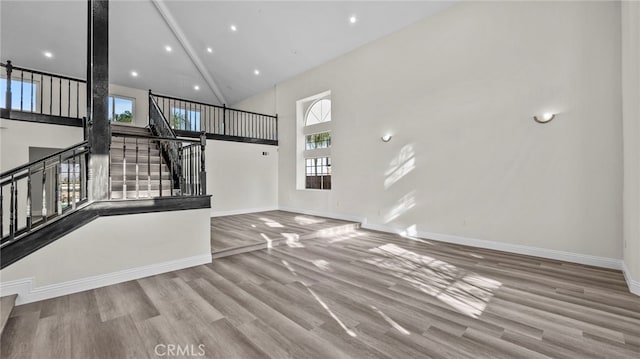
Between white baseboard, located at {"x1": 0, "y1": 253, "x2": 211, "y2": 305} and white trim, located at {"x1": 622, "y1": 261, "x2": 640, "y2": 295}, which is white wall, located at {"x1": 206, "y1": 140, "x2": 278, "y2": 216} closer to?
white baseboard, located at {"x1": 0, "y1": 253, "x2": 211, "y2": 305}

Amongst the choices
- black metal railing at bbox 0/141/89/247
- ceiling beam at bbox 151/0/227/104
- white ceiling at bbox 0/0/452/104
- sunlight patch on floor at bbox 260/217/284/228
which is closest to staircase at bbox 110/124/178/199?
black metal railing at bbox 0/141/89/247

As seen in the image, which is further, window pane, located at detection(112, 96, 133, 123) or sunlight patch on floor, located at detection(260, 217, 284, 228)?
window pane, located at detection(112, 96, 133, 123)

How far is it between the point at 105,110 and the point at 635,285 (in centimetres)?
627

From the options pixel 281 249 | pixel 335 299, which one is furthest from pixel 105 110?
pixel 335 299

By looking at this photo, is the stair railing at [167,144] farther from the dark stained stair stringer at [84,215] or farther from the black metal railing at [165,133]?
the dark stained stair stringer at [84,215]

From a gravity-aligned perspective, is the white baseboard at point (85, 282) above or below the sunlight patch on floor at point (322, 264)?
above

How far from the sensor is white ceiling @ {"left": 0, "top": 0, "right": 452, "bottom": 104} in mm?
5523

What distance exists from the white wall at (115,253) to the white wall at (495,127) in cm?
391

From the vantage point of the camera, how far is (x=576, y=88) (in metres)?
3.59

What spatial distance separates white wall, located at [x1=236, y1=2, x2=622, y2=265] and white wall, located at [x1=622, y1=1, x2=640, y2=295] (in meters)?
0.28

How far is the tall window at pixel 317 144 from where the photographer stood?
290 inches

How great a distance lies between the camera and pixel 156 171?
5.35 m

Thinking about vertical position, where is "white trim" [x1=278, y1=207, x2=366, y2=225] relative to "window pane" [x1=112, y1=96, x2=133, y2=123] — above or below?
below

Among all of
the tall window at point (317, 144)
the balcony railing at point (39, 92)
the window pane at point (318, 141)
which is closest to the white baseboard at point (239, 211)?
the tall window at point (317, 144)
